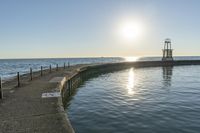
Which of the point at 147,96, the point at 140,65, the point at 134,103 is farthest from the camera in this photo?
the point at 140,65

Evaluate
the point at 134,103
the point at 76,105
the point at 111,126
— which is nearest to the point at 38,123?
the point at 111,126

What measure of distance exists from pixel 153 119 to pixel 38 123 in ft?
22.3

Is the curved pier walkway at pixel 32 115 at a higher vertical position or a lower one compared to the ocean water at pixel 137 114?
higher

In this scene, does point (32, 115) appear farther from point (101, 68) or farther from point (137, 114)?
point (101, 68)

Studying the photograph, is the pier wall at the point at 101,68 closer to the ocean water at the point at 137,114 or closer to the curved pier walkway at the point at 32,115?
the ocean water at the point at 137,114

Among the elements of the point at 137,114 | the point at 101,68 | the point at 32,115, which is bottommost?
the point at 137,114

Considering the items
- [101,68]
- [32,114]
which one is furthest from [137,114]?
[101,68]

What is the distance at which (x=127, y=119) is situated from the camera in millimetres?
11844

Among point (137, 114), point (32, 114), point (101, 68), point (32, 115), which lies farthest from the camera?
point (101, 68)

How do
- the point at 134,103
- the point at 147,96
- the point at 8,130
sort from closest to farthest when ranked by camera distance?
the point at 8,130, the point at 134,103, the point at 147,96

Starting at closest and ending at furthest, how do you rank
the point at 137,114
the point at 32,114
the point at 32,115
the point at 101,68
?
the point at 32,115 < the point at 32,114 < the point at 137,114 < the point at 101,68

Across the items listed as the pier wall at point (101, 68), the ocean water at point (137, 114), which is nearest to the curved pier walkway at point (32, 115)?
the ocean water at point (137, 114)

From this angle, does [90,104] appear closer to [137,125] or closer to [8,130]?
[137,125]

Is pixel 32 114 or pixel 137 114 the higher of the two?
pixel 32 114
